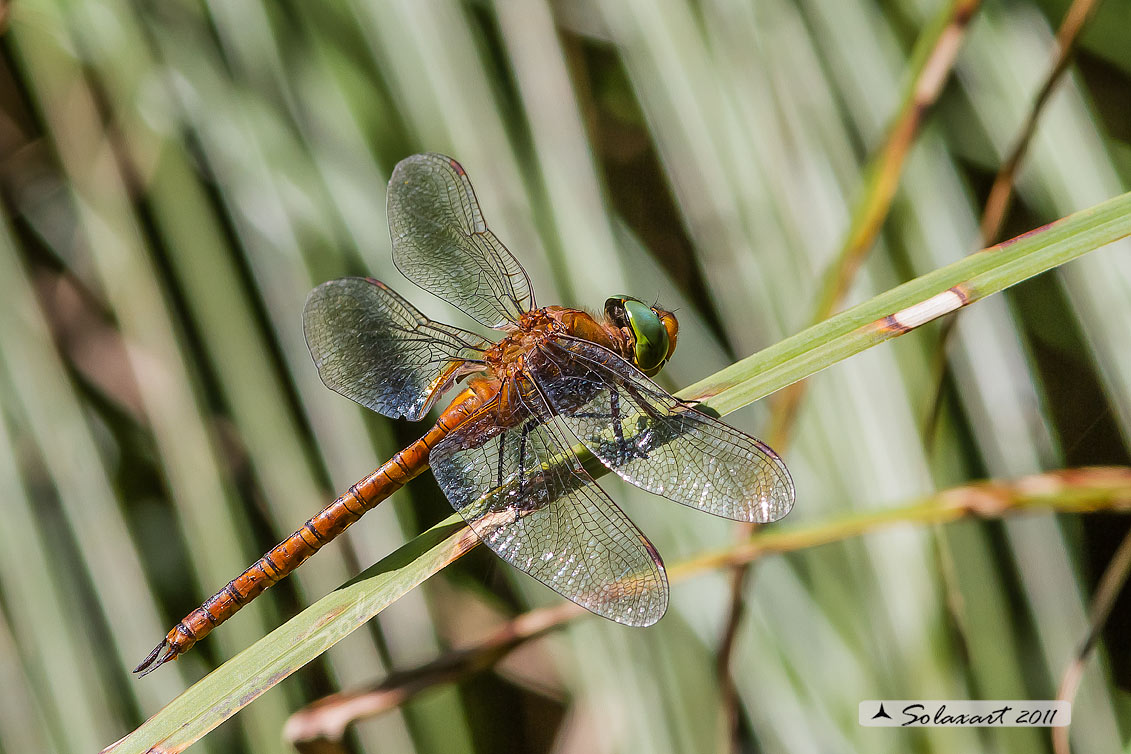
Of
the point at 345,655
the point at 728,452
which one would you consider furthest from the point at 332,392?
the point at 728,452

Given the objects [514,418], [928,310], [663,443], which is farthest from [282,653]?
[928,310]

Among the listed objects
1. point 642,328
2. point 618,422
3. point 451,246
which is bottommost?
point 618,422

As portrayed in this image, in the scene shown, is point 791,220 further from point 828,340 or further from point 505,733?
point 505,733

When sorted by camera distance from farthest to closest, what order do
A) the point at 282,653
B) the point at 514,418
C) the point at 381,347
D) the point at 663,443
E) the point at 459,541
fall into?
the point at 381,347 < the point at 514,418 < the point at 663,443 < the point at 459,541 < the point at 282,653

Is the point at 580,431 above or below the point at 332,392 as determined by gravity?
below

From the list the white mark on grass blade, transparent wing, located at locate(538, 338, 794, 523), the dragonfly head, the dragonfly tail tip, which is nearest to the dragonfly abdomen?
the dragonfly tail tip

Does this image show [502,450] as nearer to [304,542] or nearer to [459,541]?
[459,541]

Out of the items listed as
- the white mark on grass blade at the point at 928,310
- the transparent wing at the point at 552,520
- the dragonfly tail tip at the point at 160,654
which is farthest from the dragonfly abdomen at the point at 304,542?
the white mark on grass blade at the point at 928,310
